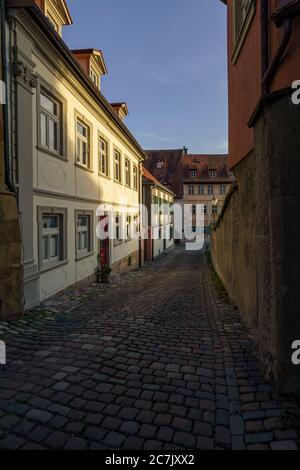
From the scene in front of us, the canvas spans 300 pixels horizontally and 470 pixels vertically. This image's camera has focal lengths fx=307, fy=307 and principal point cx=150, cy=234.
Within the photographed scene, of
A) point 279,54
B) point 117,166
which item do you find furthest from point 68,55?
point 117,166

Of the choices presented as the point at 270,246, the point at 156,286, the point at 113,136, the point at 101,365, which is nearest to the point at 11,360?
the point at 101,365

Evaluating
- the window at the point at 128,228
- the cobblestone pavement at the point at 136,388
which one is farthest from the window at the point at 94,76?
the cobblestone pavement at the point at 136,388

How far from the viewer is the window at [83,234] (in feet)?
32.8

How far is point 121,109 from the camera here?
17297mm

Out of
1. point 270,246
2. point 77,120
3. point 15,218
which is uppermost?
point 77,120

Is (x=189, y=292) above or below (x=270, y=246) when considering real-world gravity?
below

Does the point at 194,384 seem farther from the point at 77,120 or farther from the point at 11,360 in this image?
the point at 77,120

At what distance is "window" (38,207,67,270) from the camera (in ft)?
24.3

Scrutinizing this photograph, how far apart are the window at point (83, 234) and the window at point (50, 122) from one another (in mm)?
2304

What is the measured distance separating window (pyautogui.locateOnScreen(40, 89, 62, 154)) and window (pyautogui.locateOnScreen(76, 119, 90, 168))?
4.60ft

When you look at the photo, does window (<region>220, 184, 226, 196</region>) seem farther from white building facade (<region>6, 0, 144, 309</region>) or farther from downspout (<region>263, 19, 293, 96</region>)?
downspout (<region>263, 19, 293, 96</region>)

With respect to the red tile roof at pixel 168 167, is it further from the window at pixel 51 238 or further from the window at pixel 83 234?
the window at pixel 51 238

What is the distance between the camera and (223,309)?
710cm

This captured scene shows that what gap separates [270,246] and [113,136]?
463 inches
